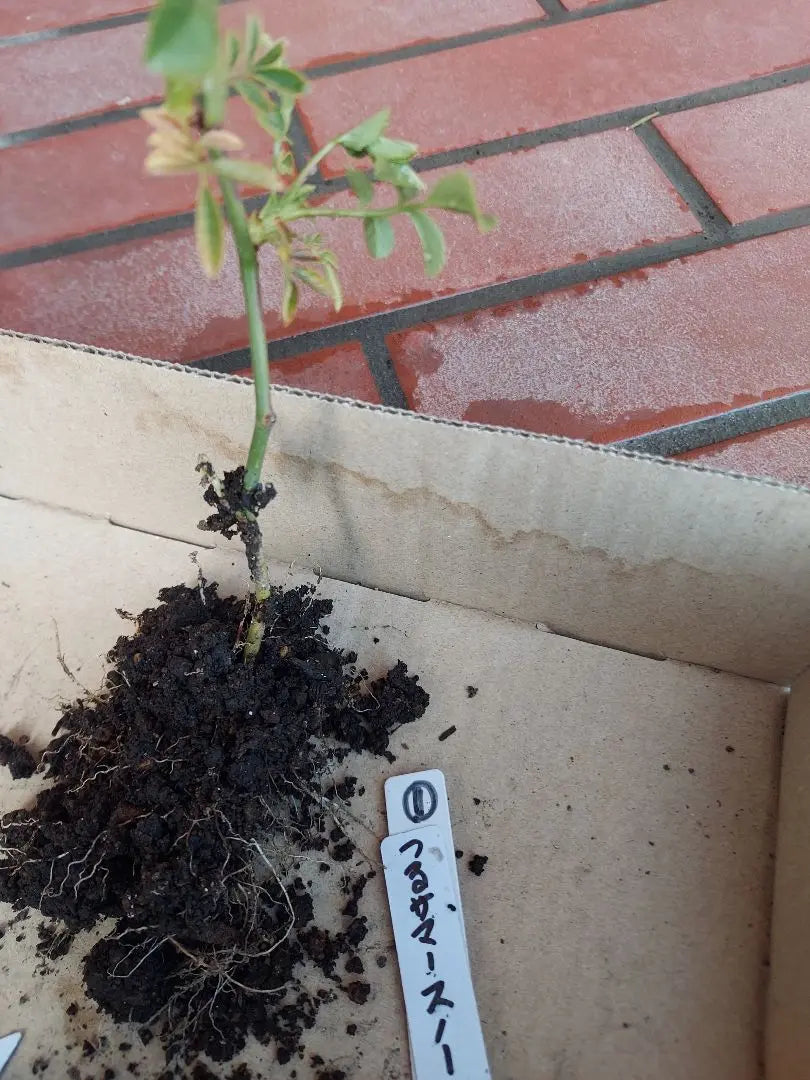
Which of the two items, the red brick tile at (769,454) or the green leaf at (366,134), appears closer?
the green leaf at (366,134)

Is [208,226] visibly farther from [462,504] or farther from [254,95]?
[462,504]

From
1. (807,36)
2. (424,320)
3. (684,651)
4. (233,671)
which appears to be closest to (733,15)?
(807,36)

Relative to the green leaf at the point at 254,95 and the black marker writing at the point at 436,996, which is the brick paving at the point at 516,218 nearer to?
the green leaf at the point at 254,95

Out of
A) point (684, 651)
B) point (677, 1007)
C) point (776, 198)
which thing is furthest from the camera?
point (776, 198)

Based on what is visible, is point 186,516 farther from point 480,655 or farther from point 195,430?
point 480,655

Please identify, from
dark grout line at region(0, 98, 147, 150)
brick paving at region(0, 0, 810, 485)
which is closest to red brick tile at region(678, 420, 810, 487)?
brick paving at region(0, 0, 810, 485)

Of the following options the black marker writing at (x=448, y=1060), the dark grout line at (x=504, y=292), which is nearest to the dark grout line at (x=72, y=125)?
the dark grout line at (x=504, y=292)

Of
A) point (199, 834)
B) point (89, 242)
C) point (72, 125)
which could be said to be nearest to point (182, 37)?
point (199, 834)
